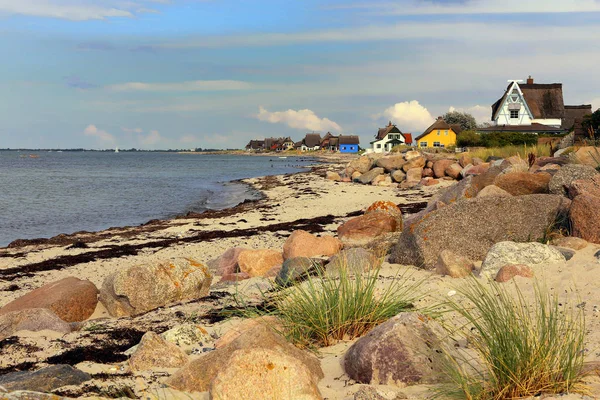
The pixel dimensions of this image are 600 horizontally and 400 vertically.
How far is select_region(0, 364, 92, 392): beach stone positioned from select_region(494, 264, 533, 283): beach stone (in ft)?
17.5

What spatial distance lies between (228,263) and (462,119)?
87.3m

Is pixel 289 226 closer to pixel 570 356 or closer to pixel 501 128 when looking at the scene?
pixel 570 356

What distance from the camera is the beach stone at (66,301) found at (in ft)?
30.9

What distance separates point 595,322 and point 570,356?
195 centimetres

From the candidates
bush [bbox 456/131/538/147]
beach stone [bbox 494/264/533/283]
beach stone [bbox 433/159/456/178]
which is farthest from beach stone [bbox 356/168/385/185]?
beach stone [bbox 494/264/533/283]

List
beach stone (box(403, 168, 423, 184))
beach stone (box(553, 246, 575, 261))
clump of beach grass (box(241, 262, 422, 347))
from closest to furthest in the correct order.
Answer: clump of beach grass (box(241, 262, 422, 347)), beach stone (box(553, 246, 575, 261)), beach stone (box(403, 168, 423, 184))

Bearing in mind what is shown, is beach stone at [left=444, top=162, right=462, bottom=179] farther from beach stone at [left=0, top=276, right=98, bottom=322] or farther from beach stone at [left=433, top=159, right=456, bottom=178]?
beach stone at [left=0, top=276, right=98, bottom=322]

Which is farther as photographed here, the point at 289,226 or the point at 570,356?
the point at 289,226

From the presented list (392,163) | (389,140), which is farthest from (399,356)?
(389,140)

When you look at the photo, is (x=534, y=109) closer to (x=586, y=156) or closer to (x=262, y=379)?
(x=586, y=156)

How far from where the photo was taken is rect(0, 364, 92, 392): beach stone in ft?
17.1

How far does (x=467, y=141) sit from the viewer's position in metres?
51.7

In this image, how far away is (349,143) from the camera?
145625 mm

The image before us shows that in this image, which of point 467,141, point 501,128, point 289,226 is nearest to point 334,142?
point 501,128
